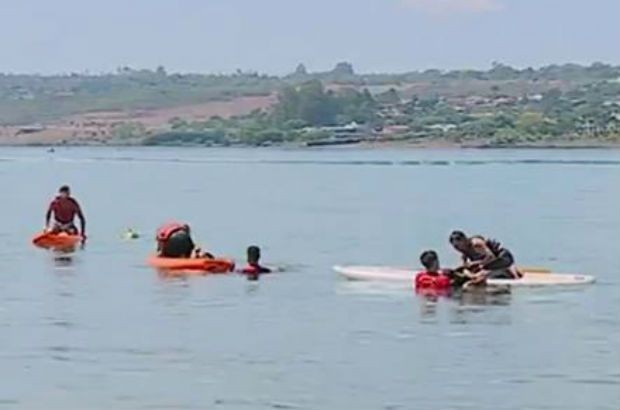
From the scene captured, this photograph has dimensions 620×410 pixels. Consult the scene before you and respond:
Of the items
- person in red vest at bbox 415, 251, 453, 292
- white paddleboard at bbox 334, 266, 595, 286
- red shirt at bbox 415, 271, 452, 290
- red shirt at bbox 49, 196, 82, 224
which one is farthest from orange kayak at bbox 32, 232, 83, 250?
red shirt at bbox 415, 271, 452, 290

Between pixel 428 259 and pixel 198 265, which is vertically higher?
pixel 428 259

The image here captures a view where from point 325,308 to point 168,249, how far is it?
576cm

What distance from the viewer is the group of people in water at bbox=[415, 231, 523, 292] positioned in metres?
34.6

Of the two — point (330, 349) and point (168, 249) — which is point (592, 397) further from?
point (168, 249)

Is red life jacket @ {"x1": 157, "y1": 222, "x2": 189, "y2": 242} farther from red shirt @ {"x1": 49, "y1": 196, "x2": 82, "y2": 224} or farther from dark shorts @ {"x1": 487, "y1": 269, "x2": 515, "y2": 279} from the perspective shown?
dark shorts @ {"x1": 487, "y1": 269, "x2": 515, "y2": 279}

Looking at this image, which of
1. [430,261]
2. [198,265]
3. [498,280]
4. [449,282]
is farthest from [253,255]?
[498,280]

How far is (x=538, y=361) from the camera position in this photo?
89.7ft

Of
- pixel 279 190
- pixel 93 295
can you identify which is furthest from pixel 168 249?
pixel 279 190

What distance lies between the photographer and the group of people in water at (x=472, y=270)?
34.6m

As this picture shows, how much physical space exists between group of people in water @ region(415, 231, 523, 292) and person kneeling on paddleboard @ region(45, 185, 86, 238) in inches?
451

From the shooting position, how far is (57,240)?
159ft

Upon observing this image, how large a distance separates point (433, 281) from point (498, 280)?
1.08 metres

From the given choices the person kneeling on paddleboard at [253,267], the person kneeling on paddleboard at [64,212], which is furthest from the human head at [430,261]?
the person kneeling on paddleboard at [64,212]

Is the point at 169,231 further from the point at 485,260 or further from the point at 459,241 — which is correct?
the point at 459,241
